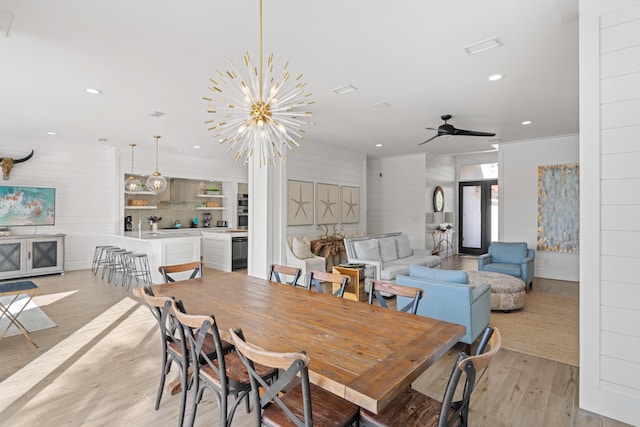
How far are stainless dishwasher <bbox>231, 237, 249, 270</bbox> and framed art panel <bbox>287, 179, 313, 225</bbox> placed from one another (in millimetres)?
1648

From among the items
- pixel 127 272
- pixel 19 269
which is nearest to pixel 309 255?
pixel 127 272

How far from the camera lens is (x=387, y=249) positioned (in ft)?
20.4

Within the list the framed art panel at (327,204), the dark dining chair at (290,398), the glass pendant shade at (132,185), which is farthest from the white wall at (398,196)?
the dark dining chair at (290,398)

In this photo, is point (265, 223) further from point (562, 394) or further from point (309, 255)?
point (562, 394)

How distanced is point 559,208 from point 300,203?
527 cm

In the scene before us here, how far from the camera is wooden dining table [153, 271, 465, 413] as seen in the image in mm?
1325

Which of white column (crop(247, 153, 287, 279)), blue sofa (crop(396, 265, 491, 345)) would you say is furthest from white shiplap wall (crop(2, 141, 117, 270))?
blue sofa (crop(396, 265, 491, 345))

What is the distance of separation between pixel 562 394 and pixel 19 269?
8.85m

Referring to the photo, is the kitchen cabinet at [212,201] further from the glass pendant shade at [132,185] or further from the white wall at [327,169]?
the white wall at [327,169]

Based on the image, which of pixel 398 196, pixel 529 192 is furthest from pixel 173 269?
pixel 529 192

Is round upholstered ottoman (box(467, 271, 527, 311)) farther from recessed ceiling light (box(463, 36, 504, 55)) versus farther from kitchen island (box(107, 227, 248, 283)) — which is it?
kitchen island (box(107, 227, 248, 283))

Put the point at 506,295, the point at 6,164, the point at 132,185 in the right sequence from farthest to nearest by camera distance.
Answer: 1. the point at 132,185
2. the point at 6,164
3. the point at 506,295

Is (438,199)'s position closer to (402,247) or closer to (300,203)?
(402,247)

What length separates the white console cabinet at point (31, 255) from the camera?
645 cm
